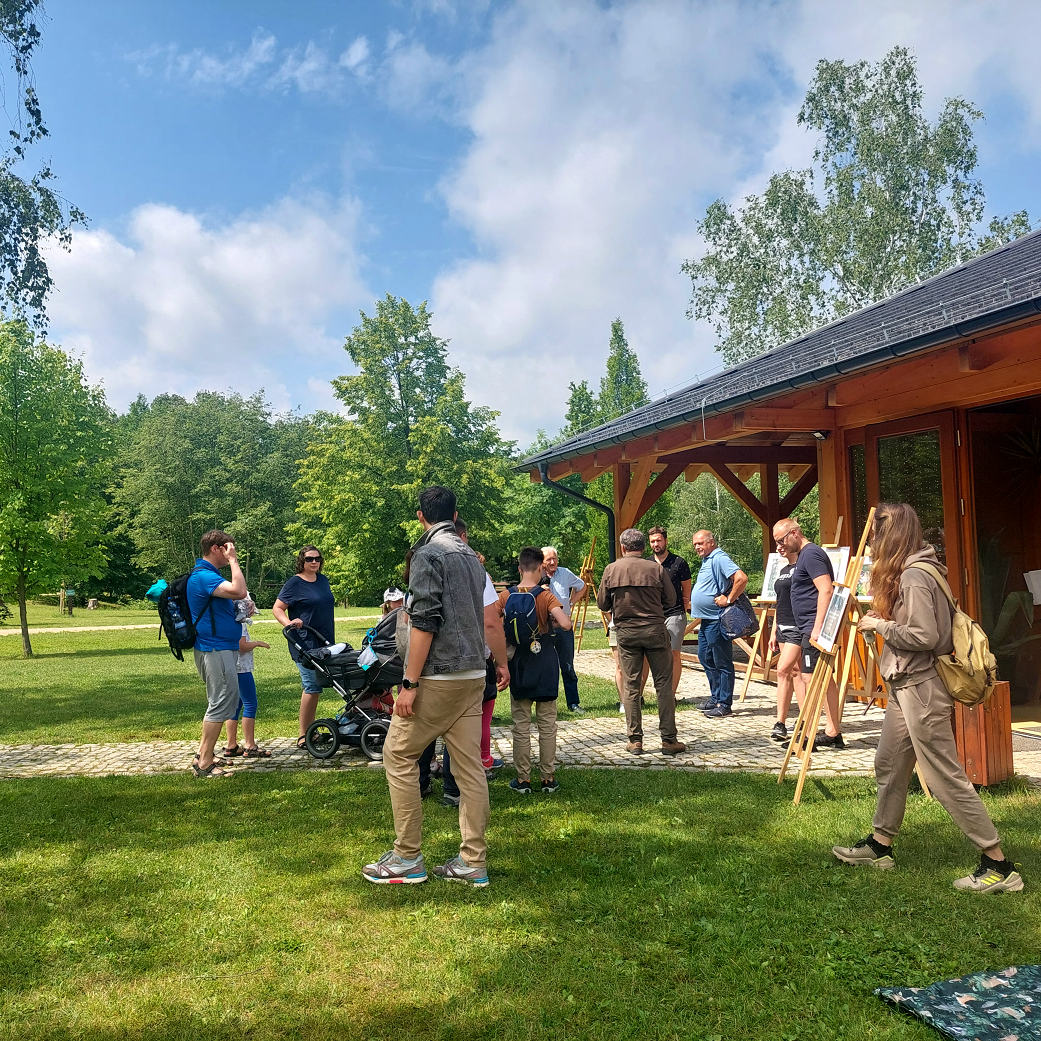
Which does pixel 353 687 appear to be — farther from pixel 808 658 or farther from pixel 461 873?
pixel 808 658

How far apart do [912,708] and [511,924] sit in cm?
209

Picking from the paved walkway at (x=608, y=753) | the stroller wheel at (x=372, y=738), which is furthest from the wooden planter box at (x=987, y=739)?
the stroller wheel at (x=372, y=738)

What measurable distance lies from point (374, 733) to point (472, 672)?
3.19 m

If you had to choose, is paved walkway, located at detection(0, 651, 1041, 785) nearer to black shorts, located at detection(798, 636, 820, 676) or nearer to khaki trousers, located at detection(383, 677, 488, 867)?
black shorts, located at detection(798, 636, 820, 676)

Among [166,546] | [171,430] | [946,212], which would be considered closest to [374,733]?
[946,212]

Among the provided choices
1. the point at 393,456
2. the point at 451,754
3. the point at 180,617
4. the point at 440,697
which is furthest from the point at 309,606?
the point at 393,456

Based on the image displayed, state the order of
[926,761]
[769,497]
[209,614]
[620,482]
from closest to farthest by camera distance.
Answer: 1. [926,761]
2. [209,614]
3. [620,482]
4. [769,497]

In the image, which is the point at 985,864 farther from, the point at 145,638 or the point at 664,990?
the point at 145,638

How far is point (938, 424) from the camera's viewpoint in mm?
8211

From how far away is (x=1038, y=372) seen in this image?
22.7ft

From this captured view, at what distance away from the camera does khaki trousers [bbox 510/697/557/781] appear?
5770 millimetres

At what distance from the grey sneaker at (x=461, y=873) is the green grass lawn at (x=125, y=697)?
4140 millimetres

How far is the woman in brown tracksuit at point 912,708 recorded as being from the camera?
3.85 metres

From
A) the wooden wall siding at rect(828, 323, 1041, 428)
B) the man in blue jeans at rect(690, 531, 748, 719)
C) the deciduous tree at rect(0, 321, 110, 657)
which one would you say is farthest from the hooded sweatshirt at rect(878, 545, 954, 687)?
the deciduous tree at rect(0, 321, 110, 657)
